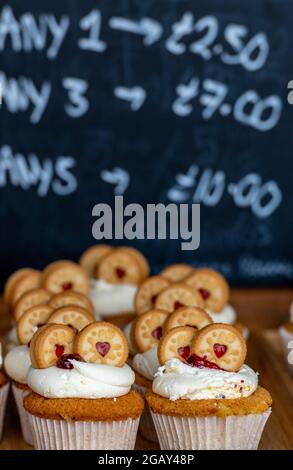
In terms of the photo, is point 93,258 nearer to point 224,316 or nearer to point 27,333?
point 224,316

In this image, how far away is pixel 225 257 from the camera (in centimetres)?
482

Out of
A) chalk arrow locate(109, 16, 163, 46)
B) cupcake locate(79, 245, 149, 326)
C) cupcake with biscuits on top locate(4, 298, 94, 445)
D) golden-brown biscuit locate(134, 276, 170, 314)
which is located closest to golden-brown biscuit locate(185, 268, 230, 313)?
golden-brown biscuit locate(134, 276, 170, 314)

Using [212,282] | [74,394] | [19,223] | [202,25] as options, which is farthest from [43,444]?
[202,25]

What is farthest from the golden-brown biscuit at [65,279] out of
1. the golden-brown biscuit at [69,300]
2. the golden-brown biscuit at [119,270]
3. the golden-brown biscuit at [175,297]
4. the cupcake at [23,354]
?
the cupcake at [23,354]

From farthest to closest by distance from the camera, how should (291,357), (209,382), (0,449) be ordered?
(291,357) → (0,449) → (209,382)

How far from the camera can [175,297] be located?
11.5ft

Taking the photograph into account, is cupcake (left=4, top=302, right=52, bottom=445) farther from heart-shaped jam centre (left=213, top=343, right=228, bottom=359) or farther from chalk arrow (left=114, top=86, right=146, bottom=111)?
chalk arrow (left=114, top=86, right=146, bottom=111)

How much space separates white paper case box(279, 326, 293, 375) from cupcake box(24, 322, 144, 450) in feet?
3.20

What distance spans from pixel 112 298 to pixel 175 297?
0.65 m

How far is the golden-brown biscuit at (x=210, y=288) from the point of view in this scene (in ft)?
12.3

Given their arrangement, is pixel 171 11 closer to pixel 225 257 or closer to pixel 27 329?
pixel 225 257

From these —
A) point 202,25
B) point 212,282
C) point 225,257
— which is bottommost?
point 225,257

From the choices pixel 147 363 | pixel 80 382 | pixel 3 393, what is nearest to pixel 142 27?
pixel 147 363

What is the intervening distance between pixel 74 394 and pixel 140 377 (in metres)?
0.44
